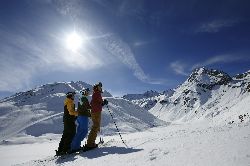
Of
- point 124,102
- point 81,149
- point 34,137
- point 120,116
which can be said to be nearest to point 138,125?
point 120,116

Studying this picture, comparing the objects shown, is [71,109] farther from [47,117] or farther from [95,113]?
[47,117]

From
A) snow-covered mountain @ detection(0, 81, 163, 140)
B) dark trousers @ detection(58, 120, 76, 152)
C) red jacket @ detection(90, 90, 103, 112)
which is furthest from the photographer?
snow-covered mountain @ detection(0, 81, 163, 140)

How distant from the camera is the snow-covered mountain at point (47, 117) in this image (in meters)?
81.0

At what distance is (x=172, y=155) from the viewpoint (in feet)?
22.6

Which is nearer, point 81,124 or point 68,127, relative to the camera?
point 81,124

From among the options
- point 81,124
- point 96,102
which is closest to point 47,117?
point 96,102

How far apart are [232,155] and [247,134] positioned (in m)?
2.09

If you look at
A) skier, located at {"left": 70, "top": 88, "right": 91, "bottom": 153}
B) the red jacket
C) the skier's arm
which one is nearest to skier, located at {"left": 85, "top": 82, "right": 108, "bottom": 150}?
the red jacket

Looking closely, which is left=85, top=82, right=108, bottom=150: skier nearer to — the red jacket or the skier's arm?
the red jacket

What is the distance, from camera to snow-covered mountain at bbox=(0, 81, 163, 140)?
8100cm

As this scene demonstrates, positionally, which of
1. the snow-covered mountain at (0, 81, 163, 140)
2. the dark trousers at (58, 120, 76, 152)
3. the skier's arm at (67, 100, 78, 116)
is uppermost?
the snow-covered mountain at (0, 81, 163, 140)

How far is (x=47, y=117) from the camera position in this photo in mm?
92000

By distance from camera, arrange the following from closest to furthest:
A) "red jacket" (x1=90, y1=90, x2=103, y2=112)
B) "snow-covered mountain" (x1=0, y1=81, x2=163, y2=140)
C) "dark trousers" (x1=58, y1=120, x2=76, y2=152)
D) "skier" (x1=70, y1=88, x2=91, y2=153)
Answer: "skier" (x1=70, y1=88, x2=91, y2=153)
"dark trousers" (x1=58, y1=120, x2=76, y2=152)
"red jacket" (x1=90, y1=90, x2=103, y2=112)
"snow-covered mountain" (x1=0, y1=81, x2=163, y2=140)

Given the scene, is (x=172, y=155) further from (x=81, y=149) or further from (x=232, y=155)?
(x=81, y=149)
